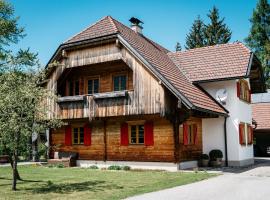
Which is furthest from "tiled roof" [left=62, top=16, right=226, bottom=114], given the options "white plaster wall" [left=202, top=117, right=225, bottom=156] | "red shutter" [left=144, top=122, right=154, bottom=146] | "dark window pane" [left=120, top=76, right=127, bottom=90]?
"red shutter" [left=144, top=122, right=154, bottom=146]

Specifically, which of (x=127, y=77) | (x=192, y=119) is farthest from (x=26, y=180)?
(x=192, y=119)

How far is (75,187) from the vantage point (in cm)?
1312

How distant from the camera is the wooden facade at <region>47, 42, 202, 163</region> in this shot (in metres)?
19.0

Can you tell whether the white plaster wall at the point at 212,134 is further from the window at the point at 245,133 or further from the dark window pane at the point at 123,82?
the dark window pane at the point at 123,82

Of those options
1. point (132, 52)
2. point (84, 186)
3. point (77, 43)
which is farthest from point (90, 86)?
point (84, 186)

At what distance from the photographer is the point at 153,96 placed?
61.5ft

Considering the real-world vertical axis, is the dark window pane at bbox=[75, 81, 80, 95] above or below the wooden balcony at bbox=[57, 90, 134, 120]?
above

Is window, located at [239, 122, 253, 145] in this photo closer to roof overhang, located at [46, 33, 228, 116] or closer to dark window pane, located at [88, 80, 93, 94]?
roof overhang, located at [46, 33, 228, 116]

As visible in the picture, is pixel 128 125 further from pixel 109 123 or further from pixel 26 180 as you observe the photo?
pixel 26 180

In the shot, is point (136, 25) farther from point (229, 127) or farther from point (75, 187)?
point (75, 187)

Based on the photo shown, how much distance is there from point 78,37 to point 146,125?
621cm

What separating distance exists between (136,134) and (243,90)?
733cm

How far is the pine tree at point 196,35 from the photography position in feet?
175

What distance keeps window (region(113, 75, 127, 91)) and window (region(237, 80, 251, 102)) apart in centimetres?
632
